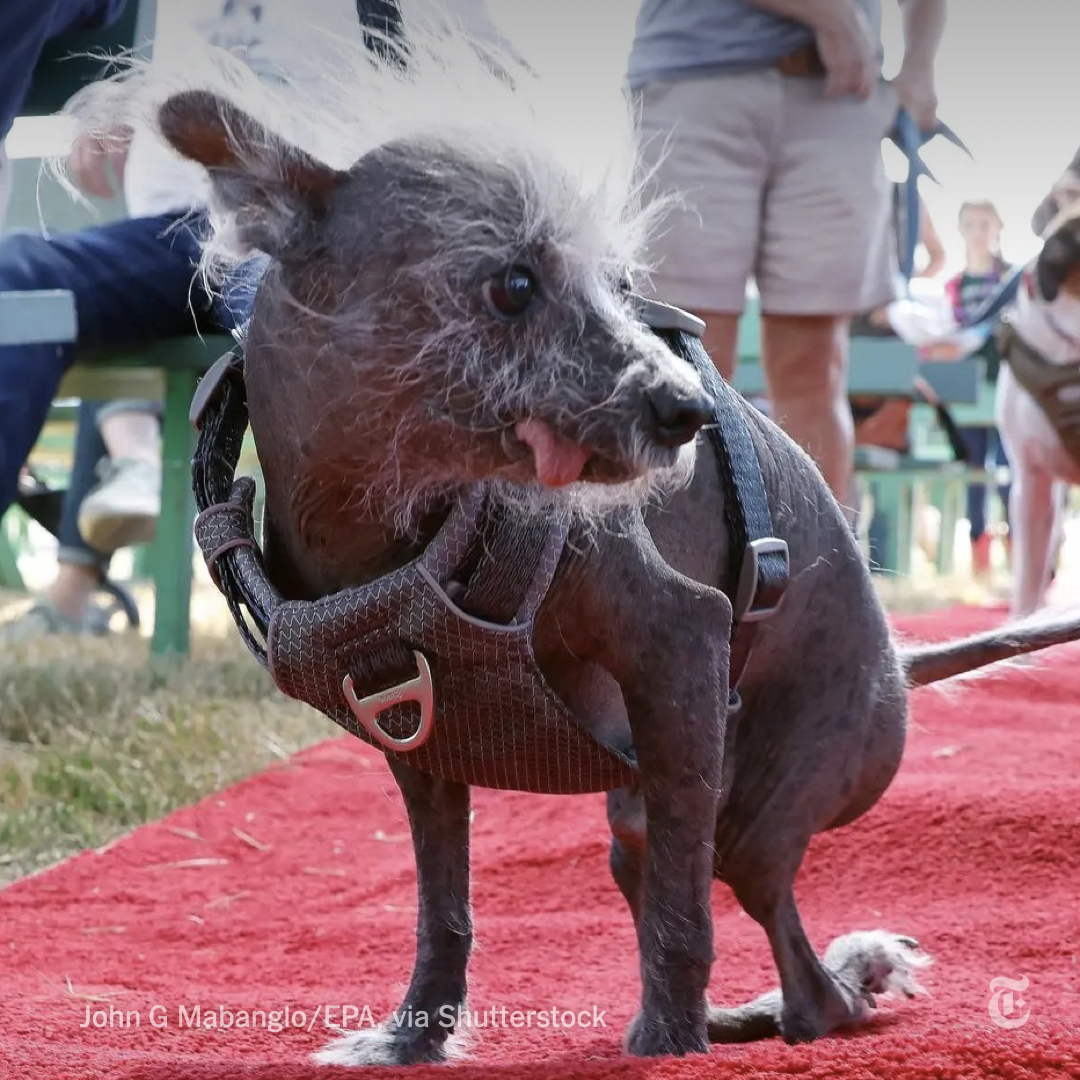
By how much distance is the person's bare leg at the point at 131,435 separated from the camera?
4.42m

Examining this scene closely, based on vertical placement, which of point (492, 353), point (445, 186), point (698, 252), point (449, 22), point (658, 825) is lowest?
point (658, 825)

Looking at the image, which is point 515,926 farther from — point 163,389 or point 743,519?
point 163,389

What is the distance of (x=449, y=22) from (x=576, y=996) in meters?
1.00

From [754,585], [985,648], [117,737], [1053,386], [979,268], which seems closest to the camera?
[754,585]

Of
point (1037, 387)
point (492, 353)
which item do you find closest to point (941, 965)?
point (492, 353)

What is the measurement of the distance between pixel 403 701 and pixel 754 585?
0.34m

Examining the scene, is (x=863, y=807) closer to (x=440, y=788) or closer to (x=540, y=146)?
(x=440, y=788)

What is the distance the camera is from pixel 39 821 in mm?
2391

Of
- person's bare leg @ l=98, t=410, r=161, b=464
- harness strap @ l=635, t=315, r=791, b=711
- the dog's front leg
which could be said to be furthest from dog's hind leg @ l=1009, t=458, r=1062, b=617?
the dog's front leg

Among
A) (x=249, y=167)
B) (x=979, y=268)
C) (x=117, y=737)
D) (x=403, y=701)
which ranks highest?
(x=249, y=167)

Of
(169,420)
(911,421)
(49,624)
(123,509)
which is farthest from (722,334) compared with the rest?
(911,421)

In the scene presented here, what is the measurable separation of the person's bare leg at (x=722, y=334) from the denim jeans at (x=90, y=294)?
87 cm

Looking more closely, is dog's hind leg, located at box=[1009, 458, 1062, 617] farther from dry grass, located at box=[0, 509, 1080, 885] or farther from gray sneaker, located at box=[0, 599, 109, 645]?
gray sneaker, located at box=[0, 599, 109, 645]

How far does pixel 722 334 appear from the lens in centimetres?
266
